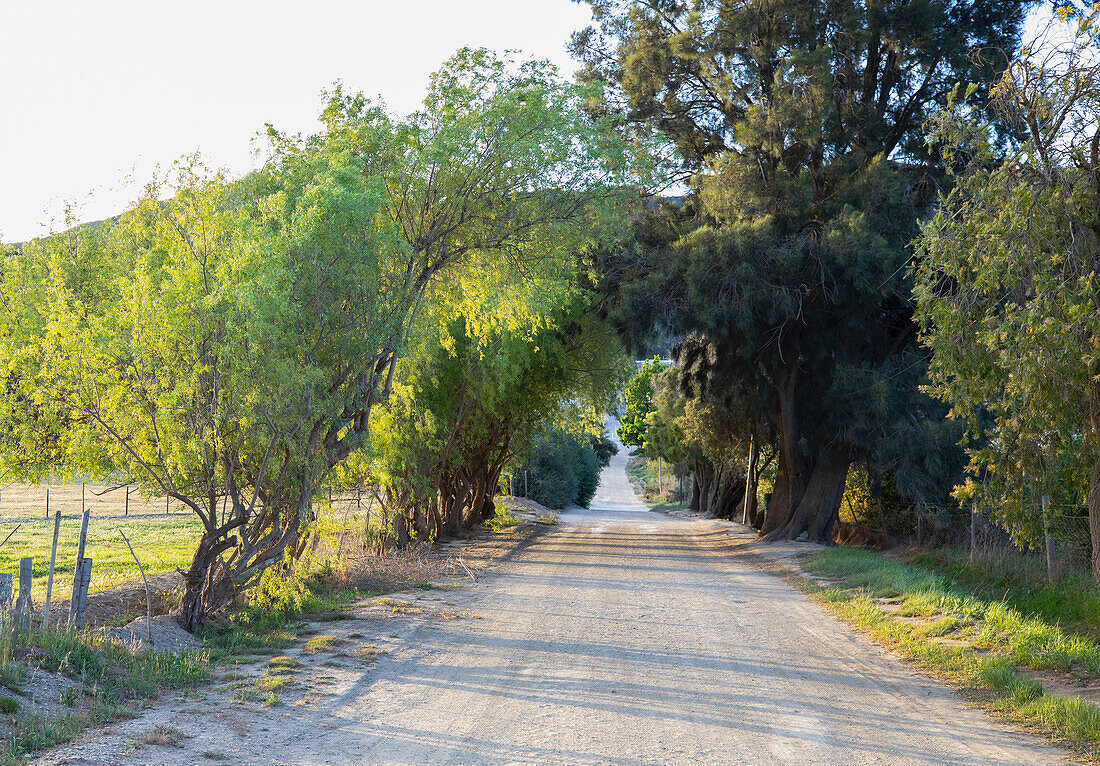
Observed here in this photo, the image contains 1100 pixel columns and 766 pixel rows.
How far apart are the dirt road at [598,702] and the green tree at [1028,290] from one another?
9.62 feet

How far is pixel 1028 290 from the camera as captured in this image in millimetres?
8594

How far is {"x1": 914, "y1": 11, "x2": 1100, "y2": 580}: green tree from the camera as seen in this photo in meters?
7.95

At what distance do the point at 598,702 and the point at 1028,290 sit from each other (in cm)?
595

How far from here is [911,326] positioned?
2231 centimetres

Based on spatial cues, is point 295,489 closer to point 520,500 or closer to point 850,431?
point 850,431

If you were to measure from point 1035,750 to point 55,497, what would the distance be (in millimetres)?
44041

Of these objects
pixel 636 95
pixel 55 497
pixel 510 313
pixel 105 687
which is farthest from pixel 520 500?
pixel 105 687

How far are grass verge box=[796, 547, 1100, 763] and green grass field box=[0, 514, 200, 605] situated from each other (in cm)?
1051

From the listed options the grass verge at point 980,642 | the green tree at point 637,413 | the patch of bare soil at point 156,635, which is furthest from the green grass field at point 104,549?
the green tree at point 637,413

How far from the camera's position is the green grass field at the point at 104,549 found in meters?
14.1

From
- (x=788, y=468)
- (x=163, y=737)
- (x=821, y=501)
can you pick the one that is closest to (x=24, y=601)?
(x=163, y=737)

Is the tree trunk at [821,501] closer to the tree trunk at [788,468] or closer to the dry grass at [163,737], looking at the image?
the tree trunk at [788,468]

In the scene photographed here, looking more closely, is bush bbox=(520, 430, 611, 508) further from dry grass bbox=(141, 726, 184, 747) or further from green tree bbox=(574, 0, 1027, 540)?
→ dry grass bbox=(141, 726, 184, 747)

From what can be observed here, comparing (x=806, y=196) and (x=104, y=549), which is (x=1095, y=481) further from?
(x=104, y=549)
